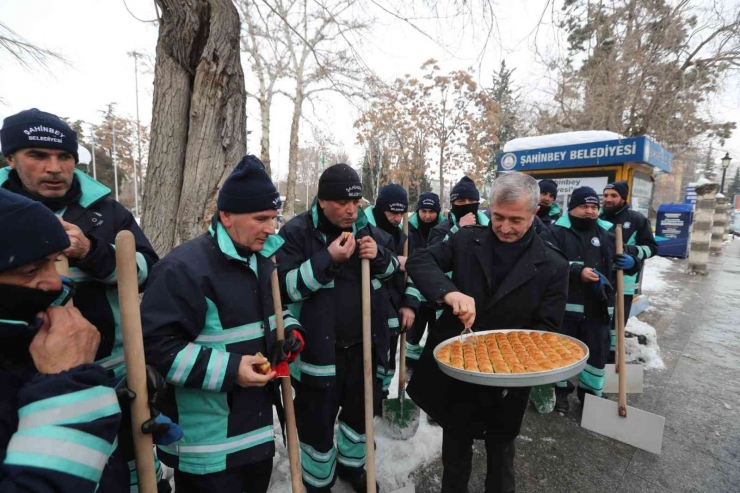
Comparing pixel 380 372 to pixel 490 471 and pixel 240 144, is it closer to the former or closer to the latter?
pixel 490 471

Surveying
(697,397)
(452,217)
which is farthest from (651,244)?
(452,217)

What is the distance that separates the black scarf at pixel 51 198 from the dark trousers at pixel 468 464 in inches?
94.6

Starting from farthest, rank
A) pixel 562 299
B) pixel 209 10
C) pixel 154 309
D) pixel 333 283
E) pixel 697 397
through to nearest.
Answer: pixel 697 397, pixel 209 10, pixel 333 283, pixel 562 299, pixel 154 309

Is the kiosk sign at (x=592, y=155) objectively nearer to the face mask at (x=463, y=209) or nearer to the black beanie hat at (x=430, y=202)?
the black beanie hat at (x=430, y=202)

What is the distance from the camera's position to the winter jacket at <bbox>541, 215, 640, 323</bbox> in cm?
362

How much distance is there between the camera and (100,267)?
5.63 feet

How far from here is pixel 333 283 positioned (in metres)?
2.37

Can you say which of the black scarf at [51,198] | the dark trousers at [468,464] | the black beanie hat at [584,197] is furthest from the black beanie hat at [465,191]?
the black scarf at [51,198]

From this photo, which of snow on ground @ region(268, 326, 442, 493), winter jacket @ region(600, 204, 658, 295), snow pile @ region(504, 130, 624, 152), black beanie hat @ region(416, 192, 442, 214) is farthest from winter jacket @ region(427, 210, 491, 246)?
snow pile @ region(504, 130, 624, 152)

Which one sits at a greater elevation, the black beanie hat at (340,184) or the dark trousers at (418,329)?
the black beanie hat at (340,184)

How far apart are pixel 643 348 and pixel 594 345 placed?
224cm

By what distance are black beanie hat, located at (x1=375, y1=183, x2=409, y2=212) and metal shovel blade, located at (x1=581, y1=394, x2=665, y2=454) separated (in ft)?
8.17

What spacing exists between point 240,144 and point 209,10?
1.05 metres

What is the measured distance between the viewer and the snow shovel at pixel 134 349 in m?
1.21
